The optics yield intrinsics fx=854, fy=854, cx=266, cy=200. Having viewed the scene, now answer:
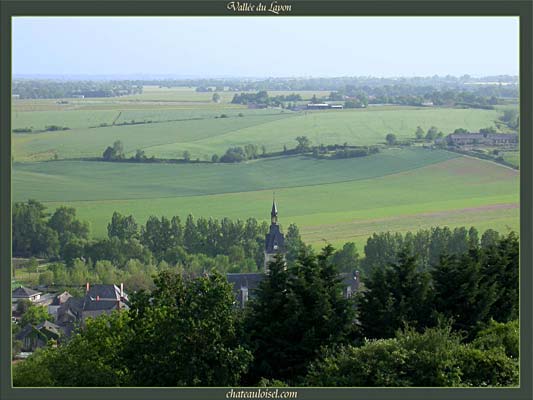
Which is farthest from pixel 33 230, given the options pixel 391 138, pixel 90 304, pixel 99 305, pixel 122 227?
pixel 391 138

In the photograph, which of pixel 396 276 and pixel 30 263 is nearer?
pixel 396 276

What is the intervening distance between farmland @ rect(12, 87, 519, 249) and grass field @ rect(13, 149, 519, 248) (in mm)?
41

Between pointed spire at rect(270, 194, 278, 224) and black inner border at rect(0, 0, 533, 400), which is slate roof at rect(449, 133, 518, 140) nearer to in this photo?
black inner border at rect(0, 0, 533, 400)

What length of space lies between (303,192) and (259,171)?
5.27ft

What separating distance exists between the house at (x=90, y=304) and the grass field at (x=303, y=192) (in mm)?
3022

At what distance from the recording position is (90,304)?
58.3 ft

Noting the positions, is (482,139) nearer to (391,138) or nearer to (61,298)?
(391,138)

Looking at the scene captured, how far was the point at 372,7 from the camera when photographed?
618 centimetres

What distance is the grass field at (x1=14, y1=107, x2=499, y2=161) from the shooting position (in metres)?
17.5

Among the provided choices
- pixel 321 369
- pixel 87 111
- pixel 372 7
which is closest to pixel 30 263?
pixel 87 111

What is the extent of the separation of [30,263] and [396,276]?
822cm

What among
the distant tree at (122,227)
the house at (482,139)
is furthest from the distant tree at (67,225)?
the house at (482,139)

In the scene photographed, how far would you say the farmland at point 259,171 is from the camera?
1816cm
